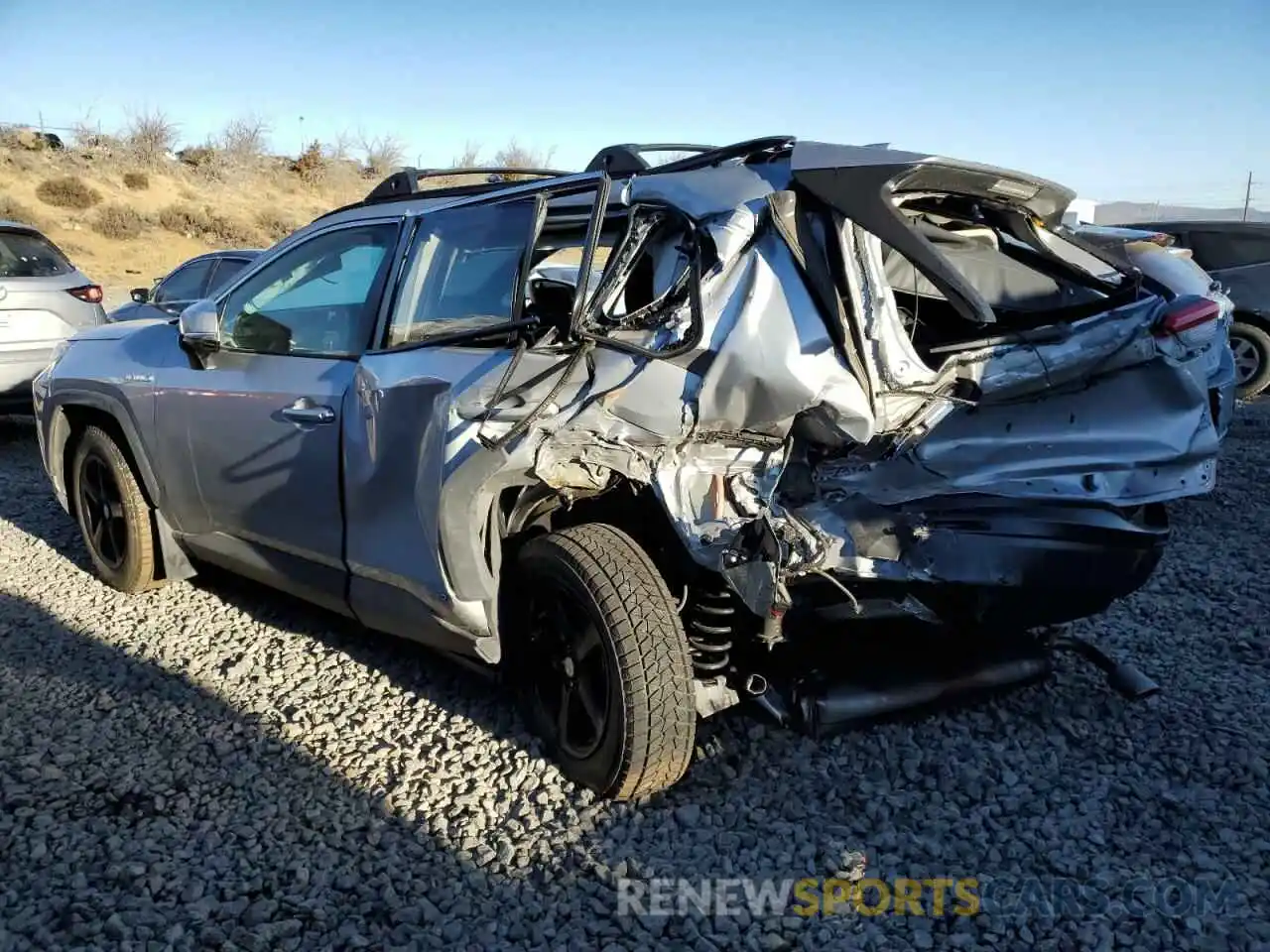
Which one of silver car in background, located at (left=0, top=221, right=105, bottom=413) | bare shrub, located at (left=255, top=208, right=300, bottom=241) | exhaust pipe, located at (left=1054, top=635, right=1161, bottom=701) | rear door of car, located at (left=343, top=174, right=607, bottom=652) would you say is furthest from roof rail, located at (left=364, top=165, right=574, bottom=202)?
bare shrub, located at (left=255, top=208, right=300, bottom=241)

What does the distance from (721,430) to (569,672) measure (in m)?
0.95

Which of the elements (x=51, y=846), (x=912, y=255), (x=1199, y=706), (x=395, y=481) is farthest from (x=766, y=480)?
(x=51, y=846)

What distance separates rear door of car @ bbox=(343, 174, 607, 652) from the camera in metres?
2.95

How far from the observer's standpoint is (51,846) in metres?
2.82

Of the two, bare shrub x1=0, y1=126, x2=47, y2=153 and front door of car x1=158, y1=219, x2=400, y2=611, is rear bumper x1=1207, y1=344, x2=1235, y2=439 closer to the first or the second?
front door of car x1=158, y1=219, x2=400, y2=611

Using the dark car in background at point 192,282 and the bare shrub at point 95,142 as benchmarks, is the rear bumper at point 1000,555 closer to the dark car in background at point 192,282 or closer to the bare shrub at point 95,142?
the dark car in background at point 192,282

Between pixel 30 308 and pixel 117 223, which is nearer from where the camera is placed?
pixel 30 308

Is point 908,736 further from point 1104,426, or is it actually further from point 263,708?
point 263,708

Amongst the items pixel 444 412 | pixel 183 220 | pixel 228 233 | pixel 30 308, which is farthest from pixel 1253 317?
pixel 183 220

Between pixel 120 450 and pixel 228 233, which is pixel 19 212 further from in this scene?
pixel 120 450

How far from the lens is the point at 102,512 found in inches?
195

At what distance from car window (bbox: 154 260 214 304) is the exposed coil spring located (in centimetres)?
858

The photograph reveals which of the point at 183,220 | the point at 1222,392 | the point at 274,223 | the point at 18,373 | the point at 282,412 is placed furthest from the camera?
the point at 274,223

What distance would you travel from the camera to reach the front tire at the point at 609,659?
9.45 feet
